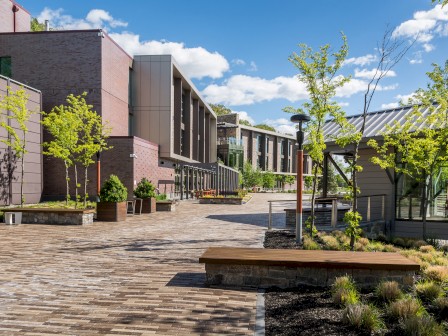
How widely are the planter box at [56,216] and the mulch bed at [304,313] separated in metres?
11.2

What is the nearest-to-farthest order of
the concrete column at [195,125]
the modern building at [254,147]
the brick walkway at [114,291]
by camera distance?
the brick walkway at [114,291] → the concrete column at [195,125] → the modern building at [254,147]

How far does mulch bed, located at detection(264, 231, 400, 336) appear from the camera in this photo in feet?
14.3

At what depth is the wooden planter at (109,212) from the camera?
1652cm

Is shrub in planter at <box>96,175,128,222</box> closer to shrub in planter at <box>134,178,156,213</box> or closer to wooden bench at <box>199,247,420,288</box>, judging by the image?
shrub in planter at <box>134,178,156,213</box>

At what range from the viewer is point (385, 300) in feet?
17.7

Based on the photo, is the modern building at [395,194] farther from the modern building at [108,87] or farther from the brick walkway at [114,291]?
the modern building at [108,87]

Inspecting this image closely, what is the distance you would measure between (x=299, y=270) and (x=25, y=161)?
21.7 meters

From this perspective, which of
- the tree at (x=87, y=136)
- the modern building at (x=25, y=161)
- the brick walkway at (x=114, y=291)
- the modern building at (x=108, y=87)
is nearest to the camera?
the brick walkway at (x=114, y=291)

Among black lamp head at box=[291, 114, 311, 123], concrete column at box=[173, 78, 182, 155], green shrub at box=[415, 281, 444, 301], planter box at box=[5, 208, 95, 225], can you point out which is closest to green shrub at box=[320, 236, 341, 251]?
black lamp head at box=[291, 114, 311, 123]

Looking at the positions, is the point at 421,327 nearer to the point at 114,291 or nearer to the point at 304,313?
the point at 304,313

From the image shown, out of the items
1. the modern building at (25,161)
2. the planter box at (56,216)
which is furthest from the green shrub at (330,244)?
the modern building at (25,161)

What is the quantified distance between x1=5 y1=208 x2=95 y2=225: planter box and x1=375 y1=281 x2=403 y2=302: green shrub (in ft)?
40.7

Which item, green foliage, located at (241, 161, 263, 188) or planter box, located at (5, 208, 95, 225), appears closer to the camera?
planter box, located at (5, 208, 95, 225)

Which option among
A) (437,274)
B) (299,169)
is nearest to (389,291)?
(437,274)
